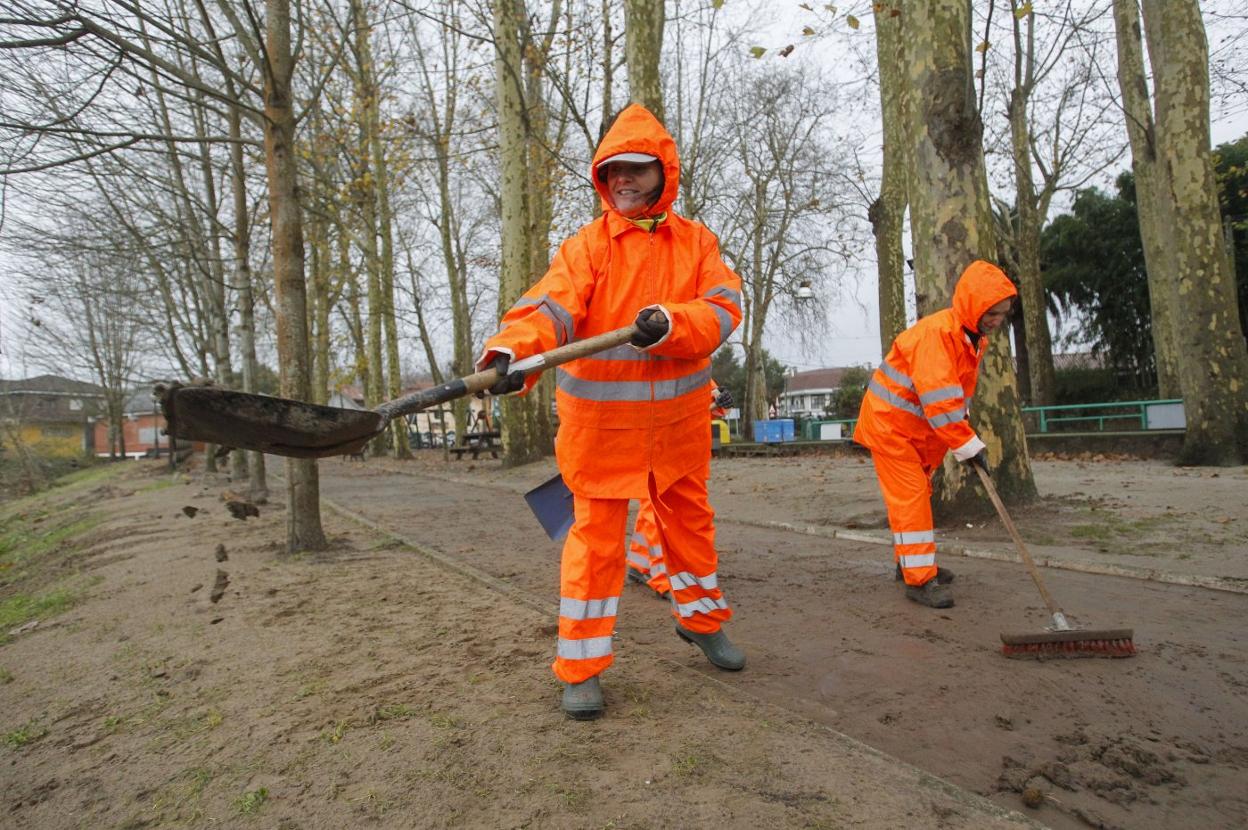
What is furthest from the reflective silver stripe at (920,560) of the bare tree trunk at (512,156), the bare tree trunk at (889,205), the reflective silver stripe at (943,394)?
the bare tree trunk at (512,156)

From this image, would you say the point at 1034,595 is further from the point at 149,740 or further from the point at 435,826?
the point at 149,740

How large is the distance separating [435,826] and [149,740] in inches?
55.5

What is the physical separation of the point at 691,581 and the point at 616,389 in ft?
2.90

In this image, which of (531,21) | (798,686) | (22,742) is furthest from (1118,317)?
(22,742)

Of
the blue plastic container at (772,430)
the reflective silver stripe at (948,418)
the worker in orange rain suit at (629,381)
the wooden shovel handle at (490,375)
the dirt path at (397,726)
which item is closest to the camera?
the dirt path at (397,726)

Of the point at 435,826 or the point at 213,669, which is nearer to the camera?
the point at 435,826

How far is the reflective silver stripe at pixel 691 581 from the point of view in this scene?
3.19 m

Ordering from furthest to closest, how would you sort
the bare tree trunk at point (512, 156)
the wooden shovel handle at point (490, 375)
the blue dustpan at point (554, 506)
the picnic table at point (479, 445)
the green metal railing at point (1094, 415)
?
1. the picnic table at point (479, 445)
2. the green metal railing at point (1094, 415)
3. the bare tree trunk at point (512, 156)
4. the blue dustpan at point (554, 506)
5. the wooden shovel handle at point (490, 375)

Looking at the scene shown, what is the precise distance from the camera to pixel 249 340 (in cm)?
1312

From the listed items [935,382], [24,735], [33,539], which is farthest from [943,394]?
[33,539]

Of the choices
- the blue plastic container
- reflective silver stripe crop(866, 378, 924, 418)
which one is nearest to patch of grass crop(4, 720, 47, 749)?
reflective silver stripe crop(866, 378, 924, 418)

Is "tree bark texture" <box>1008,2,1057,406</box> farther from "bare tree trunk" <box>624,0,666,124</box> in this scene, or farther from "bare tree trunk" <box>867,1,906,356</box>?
"bare tree trunk" <box>624,0,666,124</box>

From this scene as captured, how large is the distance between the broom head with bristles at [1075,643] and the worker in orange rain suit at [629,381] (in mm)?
1227

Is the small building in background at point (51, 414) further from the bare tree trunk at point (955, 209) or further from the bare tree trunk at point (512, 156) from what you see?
the bare tree trunk at point (955, 209)
